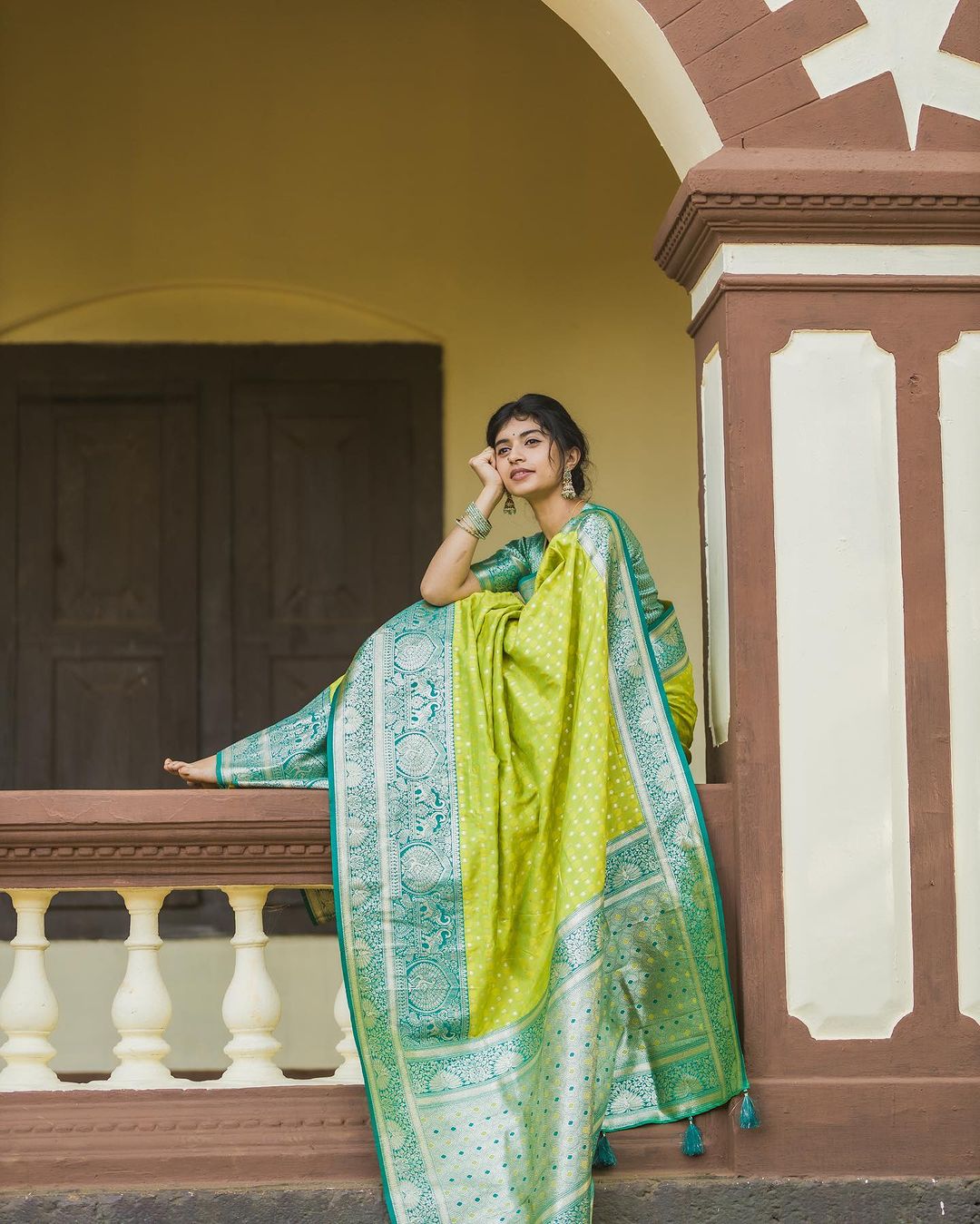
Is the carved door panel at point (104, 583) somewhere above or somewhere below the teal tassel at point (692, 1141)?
above

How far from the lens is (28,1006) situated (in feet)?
13.7

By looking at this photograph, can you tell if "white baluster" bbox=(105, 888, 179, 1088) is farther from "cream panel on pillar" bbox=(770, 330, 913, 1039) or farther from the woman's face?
"cream panel on pillar" bbox=(770, 330, 913, 1039)

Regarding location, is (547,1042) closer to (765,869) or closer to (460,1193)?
(460,1193)

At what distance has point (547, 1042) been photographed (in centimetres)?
396

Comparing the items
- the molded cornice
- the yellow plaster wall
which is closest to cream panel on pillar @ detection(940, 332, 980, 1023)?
the molded cornice

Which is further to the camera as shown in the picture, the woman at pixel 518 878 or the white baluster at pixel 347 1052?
the white baluster at pixel 347 1052

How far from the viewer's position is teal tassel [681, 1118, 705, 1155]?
4.13m

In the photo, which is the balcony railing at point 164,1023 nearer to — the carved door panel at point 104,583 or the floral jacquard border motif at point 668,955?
the floral jacquard border motif at point 668,955

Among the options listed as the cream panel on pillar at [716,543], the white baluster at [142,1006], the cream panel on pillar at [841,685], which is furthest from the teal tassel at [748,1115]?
the white baluster at [142,1006]

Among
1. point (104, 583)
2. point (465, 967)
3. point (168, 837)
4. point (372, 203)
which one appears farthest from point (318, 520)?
point (465, 967)

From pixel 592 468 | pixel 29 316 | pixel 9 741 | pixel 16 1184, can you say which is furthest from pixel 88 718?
pixel 16 1184

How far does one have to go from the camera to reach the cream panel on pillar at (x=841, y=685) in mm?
4195

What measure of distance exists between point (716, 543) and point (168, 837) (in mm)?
1468

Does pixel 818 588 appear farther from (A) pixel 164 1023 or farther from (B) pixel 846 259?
(A) pixel 164 1023
